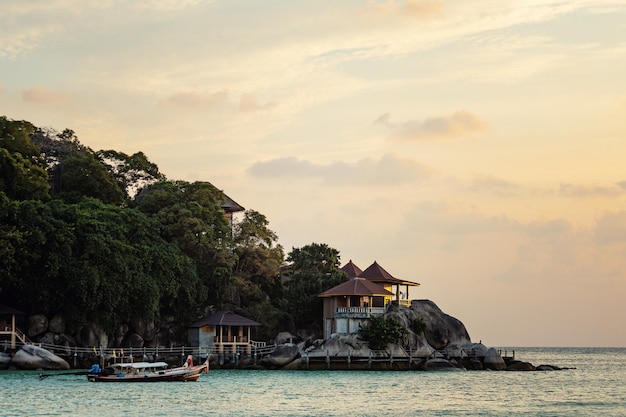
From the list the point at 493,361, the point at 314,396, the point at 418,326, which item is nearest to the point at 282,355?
the point at 418,326

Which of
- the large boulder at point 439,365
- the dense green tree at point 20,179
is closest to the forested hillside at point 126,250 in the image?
the dense green tree at point 20,179

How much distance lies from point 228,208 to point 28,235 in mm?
23552

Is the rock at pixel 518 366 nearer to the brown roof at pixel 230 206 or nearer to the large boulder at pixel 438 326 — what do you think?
the large boulder at pixel 438 326

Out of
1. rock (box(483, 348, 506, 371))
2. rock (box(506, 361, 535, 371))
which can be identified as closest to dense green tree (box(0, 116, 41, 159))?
rock (box(483, 348, 506, 371))

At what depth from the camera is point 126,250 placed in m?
59.0

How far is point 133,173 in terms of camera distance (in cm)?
7656

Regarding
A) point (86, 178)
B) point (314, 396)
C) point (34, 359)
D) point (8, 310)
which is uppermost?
point (86, 178)

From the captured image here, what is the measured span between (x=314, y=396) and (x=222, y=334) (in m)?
23.0

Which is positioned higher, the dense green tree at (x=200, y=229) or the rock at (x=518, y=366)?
the dense green tree at (x=200, y=229)

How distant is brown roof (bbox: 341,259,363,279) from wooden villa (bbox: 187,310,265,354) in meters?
10.0

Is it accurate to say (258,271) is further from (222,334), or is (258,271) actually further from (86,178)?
(86,178)

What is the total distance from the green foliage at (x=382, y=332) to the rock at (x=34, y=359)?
18253mm

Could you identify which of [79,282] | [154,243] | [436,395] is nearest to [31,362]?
[79,282]

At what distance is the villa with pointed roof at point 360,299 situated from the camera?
200 ft
